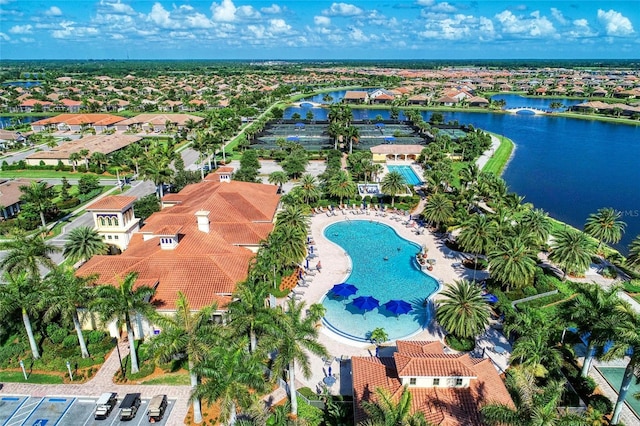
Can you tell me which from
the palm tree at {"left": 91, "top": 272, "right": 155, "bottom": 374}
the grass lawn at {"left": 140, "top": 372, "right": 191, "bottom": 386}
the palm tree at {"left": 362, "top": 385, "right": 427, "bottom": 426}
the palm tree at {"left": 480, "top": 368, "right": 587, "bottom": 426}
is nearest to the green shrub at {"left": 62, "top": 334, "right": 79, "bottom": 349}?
the palm tree at {"left": 91, "top": 272, "right": 155, "bottom": 374}

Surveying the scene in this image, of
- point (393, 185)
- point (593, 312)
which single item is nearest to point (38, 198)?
point (393, 185)

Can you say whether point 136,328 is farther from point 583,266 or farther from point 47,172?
point 47,172

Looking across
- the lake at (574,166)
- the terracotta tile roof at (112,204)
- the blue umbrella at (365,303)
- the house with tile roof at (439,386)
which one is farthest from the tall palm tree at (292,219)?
the lake at (574,166)

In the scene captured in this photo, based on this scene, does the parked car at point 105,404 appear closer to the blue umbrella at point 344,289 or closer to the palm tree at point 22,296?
the palm tree at point 22,296

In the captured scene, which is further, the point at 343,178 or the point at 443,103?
the point at 443,103

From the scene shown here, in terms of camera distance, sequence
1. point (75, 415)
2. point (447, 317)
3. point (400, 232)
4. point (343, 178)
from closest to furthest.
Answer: point (75, 415)
point (447, 317)
point (400, 232)
point (343, 178)

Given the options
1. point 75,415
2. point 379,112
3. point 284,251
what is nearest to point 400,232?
point 284,251

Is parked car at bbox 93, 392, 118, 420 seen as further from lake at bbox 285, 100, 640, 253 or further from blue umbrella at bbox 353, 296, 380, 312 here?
lake at bbox 285, 100, 640, 253
